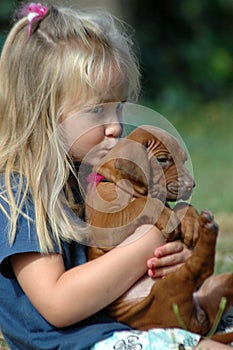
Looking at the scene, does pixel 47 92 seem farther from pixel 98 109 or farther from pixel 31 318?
pixel 31 318

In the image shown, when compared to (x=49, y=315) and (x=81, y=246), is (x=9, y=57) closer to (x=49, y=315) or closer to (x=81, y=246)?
(x=81, y=246)

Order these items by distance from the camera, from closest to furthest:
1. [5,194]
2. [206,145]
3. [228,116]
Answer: [5,194], [206,145], [228,116]

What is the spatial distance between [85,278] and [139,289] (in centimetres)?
19

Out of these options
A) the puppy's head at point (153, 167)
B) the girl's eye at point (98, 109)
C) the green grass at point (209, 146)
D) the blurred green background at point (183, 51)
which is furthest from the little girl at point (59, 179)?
the blurred green background at point (183, 51)

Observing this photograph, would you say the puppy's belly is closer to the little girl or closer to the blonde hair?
the little girl

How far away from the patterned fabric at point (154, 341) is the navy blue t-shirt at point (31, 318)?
0.04 metres

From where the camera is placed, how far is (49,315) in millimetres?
2947

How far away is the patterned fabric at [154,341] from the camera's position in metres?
2.87

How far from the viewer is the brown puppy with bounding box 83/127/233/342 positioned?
2.81m

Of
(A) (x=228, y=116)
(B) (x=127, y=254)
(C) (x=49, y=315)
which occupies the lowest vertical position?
(A) (x=228, y=116)

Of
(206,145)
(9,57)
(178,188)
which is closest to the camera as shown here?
(178,188)

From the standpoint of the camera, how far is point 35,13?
3279mm

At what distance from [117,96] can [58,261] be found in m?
0.63

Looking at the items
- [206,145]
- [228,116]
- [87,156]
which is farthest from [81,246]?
[228,116]
